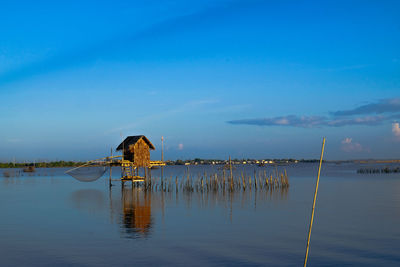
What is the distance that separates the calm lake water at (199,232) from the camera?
39.3 ft

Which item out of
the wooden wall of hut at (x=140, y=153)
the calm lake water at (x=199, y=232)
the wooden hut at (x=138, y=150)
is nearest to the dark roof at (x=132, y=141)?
the wooden hut at (x=138, y=150)

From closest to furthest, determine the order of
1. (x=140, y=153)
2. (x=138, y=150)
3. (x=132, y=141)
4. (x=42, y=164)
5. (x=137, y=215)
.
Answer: (x=137, y=215) → (x=138, y=150) → (x=140, y=153) → (x=132, y=141) → (x=42, y=164)

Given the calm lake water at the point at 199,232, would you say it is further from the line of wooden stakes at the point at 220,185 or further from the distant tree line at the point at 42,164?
the distant tree line at the point at 42,164

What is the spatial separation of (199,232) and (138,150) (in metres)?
21.5

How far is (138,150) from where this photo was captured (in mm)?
36688

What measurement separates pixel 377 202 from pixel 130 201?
16.2 m

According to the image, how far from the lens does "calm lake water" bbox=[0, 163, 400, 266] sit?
12.0m

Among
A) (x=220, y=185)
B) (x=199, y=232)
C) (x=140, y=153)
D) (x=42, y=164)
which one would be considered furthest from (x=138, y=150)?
(x=42, y=164)

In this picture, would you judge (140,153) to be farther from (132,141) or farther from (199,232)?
(199,232)

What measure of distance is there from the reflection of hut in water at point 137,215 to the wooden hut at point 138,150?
24.5ft

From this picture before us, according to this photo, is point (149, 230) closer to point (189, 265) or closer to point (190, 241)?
point (190, 241)

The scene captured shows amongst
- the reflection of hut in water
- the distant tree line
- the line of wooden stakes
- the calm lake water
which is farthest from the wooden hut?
the distant tree line

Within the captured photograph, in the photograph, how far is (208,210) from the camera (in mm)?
22156

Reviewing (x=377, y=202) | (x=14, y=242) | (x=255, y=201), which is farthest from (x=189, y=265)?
(x=377, y=202)
